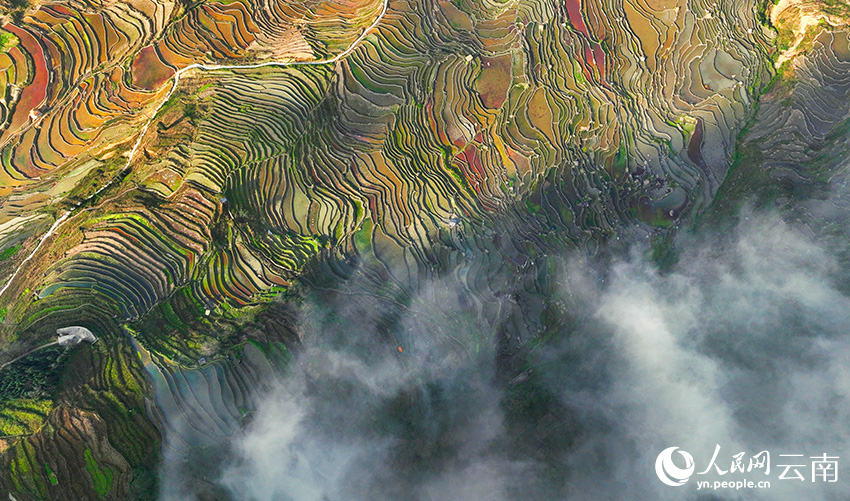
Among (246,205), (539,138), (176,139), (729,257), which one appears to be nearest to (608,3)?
(539,138)

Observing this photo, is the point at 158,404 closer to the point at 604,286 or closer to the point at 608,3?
the point at 604,286

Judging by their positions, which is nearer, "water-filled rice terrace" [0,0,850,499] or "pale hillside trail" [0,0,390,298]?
"water-filled rice terrace" [0,0,850,499]

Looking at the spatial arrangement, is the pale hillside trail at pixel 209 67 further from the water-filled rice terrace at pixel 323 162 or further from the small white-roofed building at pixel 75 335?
the small white-roofed building at pixel 75 335

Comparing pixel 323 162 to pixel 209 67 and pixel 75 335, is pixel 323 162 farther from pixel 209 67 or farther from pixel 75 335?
pixel 75 335

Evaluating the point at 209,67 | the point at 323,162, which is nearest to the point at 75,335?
the point at 323,162

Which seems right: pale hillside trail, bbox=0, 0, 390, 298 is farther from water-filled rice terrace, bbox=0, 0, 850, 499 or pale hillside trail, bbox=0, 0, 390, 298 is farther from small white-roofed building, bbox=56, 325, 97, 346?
small white-roofed building, bbox=56, 325, 97, 346

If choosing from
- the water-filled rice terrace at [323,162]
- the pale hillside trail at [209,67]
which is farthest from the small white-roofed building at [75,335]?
the pale hillside trail at [209,67]

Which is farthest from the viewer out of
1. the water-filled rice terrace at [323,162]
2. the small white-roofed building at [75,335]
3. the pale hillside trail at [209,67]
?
the pale hillside trail at [209,67]

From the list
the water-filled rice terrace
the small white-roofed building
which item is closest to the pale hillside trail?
the water-filled rice terrace

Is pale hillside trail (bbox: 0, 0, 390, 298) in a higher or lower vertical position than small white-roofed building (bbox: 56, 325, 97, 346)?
higher

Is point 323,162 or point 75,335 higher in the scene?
point 323,162
